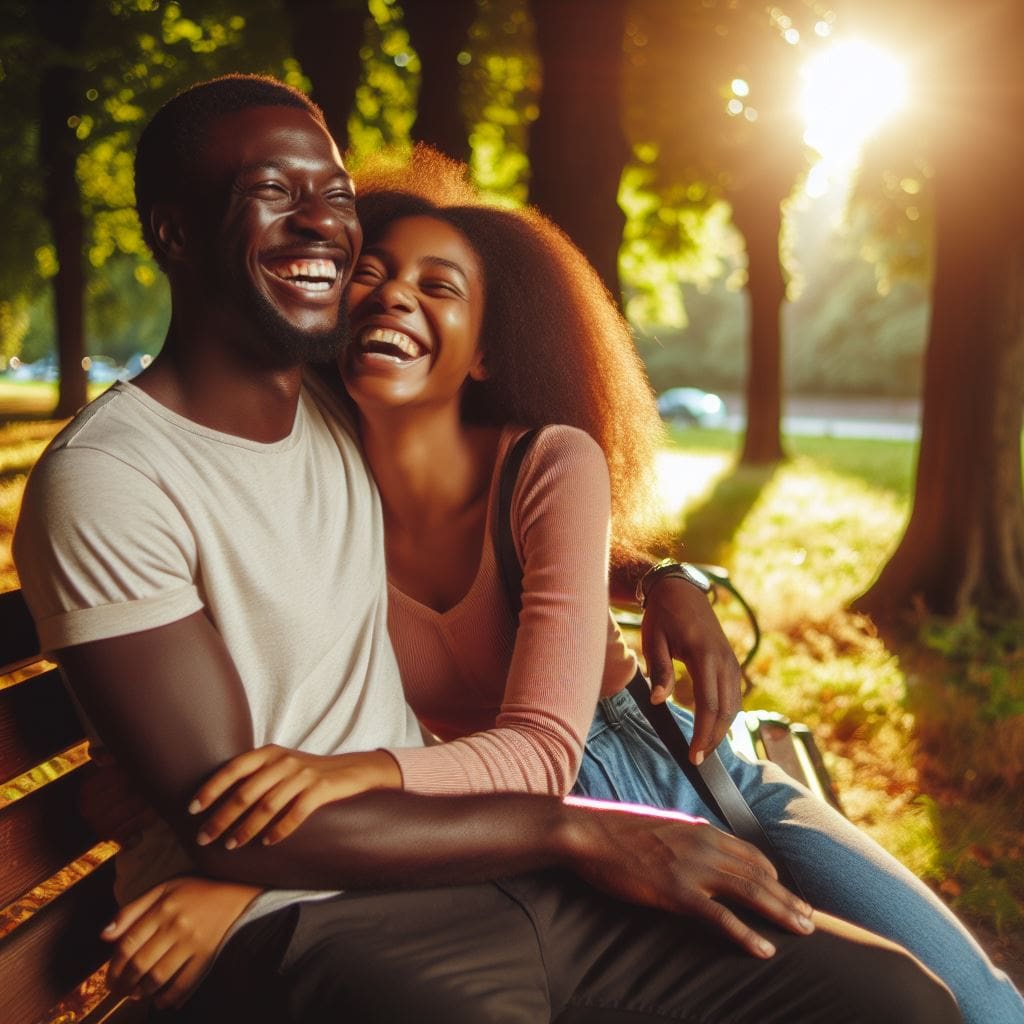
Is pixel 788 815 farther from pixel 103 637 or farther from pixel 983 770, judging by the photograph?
pixel 983 770

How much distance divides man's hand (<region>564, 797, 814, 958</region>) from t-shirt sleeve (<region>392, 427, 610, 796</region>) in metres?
0.15

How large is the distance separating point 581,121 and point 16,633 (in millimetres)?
5326

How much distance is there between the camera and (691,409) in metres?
42.5

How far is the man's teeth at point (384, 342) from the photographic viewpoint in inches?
97.2

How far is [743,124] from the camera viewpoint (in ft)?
50.5

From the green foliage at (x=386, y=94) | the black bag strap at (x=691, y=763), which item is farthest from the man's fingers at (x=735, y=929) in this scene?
the green foliage at (x=386, y=94)

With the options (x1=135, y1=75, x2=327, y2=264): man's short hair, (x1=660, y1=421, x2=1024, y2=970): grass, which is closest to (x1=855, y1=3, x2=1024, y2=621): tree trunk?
(x1=660, y1=421, x2=1024, y2=970): grass

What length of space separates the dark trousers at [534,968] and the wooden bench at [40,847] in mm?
327

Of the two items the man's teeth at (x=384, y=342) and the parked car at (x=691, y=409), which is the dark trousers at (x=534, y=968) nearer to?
the man's teeth at (x=384, y=342)

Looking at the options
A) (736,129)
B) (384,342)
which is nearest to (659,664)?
(384,342)

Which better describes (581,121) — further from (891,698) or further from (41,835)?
(41,835)

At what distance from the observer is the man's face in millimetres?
2092

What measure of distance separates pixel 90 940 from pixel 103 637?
79 cm

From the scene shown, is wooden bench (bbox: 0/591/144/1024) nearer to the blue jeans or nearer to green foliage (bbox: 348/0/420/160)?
the blue jeans
